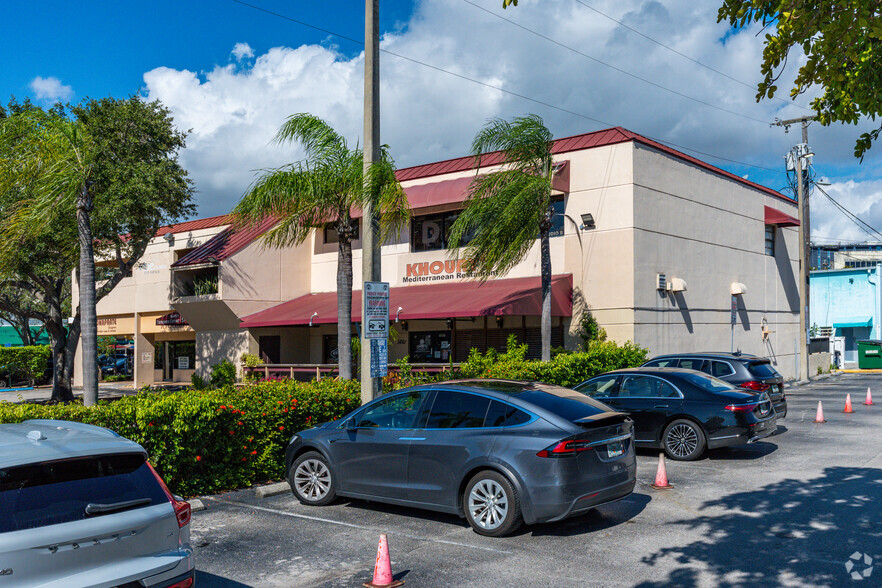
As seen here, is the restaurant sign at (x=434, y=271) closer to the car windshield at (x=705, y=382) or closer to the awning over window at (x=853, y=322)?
the car windshield at (x=705, y=382)

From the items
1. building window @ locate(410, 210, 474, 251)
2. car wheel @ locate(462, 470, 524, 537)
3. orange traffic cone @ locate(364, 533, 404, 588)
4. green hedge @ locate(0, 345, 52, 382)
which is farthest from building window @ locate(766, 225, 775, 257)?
green hedge @ locate(0, 345, 52, 382)

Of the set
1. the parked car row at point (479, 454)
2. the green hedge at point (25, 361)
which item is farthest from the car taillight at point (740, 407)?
the green hedge at point (25, 361)

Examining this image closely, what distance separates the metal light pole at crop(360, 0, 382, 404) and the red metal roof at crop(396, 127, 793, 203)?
9459 mm

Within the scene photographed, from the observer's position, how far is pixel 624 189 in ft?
68.0

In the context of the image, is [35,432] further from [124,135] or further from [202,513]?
[124,135]

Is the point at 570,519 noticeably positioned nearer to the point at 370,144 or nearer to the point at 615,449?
the point at 615,449

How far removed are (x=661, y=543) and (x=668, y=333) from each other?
15897 millimetres

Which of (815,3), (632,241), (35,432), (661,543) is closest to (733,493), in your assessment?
(661,543)

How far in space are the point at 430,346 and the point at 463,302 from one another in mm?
4187

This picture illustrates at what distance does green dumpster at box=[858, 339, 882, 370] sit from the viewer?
121ft

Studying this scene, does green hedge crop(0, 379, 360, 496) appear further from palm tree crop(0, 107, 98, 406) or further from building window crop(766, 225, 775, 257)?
building window crop(766, 225, 775, 257)

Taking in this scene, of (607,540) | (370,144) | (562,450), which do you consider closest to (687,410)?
(607,540)

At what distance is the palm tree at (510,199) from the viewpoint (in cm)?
1628

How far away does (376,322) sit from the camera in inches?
409
